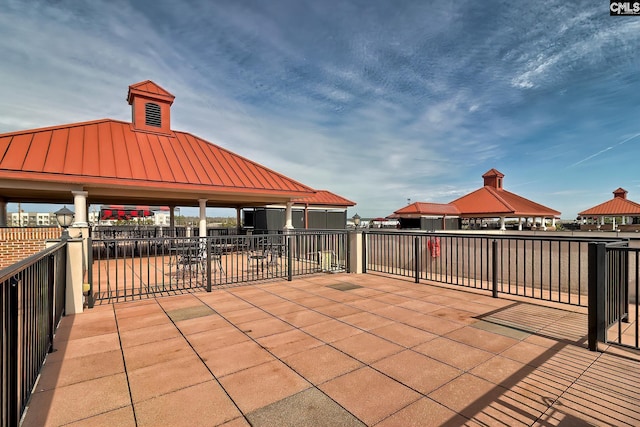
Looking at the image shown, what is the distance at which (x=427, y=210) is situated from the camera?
1051 inches

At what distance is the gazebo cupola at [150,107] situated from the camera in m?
12.9

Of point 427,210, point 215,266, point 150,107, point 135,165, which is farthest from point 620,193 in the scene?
point 135,165

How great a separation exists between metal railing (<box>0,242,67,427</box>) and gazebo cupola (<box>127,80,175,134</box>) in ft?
33.0

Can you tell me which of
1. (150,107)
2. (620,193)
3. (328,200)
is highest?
(150,107)

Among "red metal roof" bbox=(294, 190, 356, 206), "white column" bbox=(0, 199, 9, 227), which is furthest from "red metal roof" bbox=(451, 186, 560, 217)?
"white column" bbox=(0, 199, 9, 227)

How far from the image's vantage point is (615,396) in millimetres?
2521

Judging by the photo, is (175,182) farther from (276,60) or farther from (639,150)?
(639,150)

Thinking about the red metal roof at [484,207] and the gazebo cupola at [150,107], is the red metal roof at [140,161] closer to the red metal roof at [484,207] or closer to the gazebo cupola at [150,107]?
the gazebo cupola at [150,107]

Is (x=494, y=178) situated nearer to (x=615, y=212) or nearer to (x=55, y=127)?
(x=615, y=212)

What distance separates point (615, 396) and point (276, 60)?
1437 cm

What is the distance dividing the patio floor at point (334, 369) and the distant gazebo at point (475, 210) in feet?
72.2

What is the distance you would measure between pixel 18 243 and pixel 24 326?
8.90 meters

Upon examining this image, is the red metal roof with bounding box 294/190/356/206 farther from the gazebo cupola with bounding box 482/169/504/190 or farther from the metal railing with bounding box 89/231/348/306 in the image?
the gazebo cupola with bounding box 482/169/504/190

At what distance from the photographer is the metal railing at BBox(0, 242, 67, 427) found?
1.83 m
